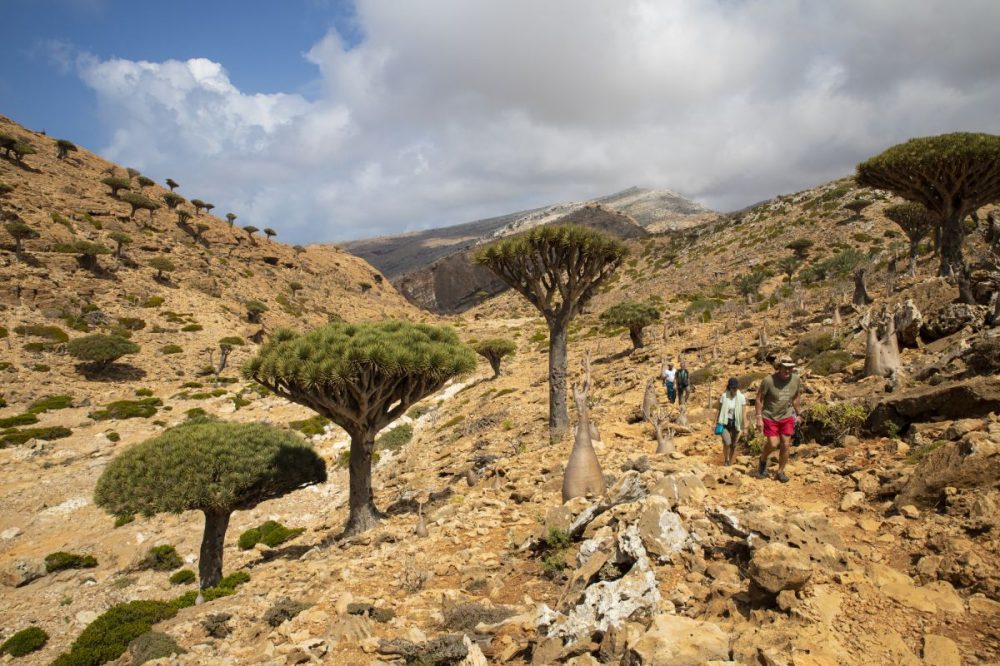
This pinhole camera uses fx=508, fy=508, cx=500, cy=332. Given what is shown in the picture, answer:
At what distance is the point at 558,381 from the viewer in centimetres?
1386

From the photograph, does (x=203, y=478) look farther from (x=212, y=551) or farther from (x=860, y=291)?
(x=860, y=291)

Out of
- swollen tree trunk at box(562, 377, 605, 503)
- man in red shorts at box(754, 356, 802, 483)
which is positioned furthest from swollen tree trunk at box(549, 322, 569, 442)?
man in red shorts at box(754, 356, 802, 483)

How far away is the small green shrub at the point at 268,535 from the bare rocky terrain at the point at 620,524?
22.5 inches

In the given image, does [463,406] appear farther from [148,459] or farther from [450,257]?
[450,257]

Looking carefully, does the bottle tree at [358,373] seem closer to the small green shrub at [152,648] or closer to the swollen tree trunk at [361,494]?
the swollen tree trunk at [361,494]

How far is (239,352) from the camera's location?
133ft

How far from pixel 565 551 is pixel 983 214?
2043 inches

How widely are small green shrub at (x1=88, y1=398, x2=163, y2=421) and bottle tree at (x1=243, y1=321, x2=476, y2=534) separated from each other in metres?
21.8

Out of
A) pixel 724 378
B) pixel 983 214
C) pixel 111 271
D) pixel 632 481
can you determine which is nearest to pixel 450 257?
pixel 111 271

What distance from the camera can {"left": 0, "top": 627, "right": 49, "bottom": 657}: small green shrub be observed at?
10516 mm

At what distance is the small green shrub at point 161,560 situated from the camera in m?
14.7

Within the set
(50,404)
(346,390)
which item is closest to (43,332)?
(50,404)

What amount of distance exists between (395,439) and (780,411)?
18642 millimetres

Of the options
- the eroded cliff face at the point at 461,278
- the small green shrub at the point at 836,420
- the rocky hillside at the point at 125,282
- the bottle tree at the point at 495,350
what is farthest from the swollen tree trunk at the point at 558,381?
the eroded cliff face at the point at 461,278
